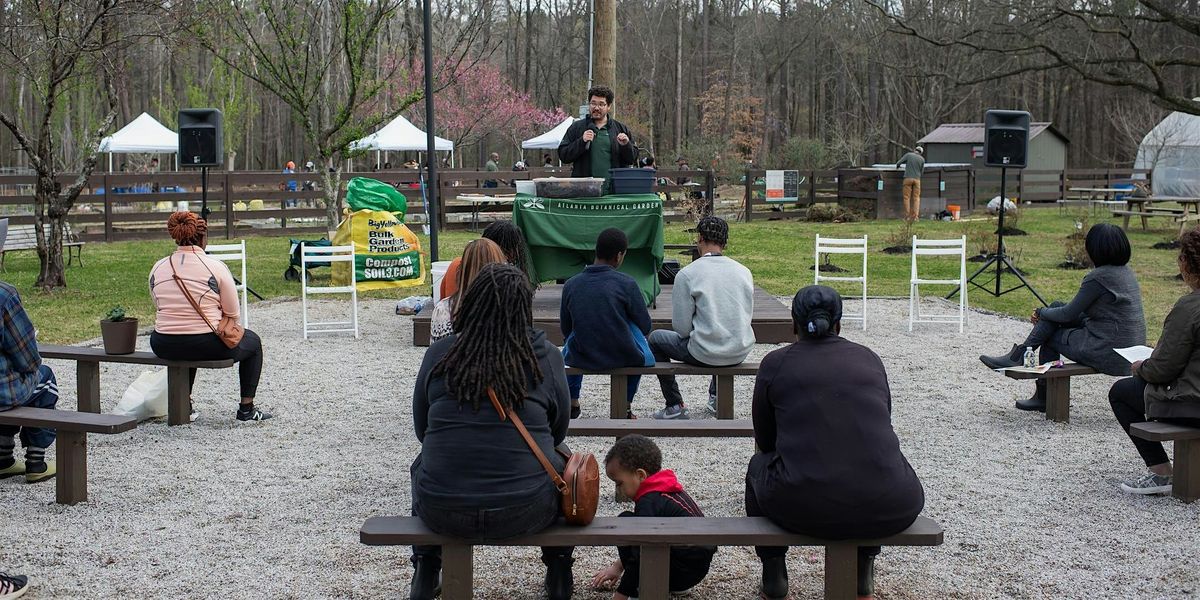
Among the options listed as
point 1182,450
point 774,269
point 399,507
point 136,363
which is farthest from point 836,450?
point 774,269

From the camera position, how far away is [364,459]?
6398 mm

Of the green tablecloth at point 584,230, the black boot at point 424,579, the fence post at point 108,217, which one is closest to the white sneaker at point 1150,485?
the black boot at point 424,579

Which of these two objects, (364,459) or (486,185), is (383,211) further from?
(486,185)

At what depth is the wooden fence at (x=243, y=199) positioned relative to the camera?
21.3 m

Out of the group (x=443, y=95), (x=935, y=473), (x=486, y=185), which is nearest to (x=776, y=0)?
(x=443, y=95)

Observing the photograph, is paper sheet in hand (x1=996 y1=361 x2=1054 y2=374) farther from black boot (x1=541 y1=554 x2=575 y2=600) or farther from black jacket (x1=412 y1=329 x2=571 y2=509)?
black jacket (x1=412 y1=329 x2=571 y2=509)

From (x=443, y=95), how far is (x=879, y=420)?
39.8 meters

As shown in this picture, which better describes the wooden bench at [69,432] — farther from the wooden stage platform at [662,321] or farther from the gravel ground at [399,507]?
the wooden stage platform at [662,321]

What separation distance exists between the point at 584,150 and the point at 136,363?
4.89 metres

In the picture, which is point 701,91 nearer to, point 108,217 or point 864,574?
point 108,217

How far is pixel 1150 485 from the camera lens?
5676 mm

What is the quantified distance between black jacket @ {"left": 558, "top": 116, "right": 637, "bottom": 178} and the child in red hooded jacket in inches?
256

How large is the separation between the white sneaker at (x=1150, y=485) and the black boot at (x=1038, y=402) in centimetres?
175

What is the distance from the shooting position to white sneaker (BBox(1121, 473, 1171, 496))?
18.5 feet
